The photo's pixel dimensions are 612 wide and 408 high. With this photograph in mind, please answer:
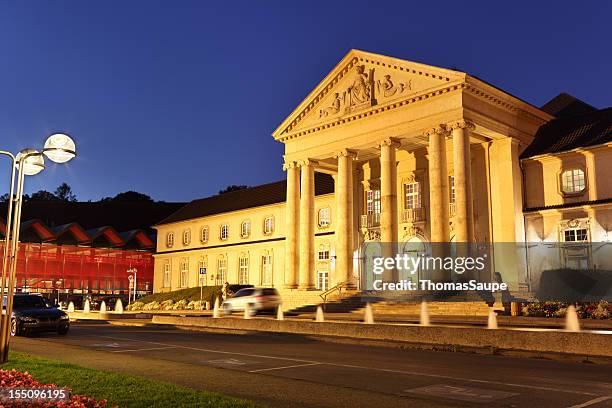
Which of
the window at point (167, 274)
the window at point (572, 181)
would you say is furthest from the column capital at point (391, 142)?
the window at point (167, 274)

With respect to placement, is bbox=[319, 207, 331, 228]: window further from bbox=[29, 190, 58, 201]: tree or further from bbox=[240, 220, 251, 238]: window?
bbox=[29, 190, 58, 201]: tree

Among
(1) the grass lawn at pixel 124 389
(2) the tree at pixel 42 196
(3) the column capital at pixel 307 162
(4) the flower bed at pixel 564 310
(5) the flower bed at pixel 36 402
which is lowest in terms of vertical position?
(1) the grass lawn at pixel 124 389

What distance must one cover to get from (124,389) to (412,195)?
118 feet

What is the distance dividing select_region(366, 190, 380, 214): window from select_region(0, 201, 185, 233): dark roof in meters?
93.6

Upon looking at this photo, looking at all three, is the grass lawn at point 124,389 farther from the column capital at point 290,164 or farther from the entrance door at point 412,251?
the column capital at point 290,164

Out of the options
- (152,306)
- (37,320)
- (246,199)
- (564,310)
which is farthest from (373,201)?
(37,320)

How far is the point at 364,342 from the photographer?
19.3 meters

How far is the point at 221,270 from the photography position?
215 ft

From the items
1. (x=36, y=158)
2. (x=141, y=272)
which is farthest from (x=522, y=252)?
(x=141, y=272)

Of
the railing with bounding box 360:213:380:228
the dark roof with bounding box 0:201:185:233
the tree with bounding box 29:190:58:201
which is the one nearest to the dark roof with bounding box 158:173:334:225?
the railing with bounding box 360:213:380:228

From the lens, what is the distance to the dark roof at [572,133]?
118 feet

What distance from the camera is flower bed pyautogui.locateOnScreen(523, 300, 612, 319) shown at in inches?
1006

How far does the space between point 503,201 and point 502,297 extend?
816 cm

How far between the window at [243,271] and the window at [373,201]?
20.1m
